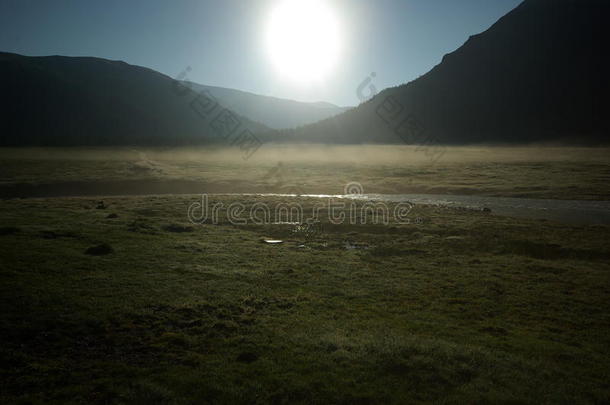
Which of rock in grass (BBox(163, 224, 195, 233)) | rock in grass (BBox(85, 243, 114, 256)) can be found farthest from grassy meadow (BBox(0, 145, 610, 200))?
rock in grass (BBox(85, 243, 114, 256))

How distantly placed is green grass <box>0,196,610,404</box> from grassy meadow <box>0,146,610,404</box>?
7 centimetres

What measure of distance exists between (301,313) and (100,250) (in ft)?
49.4

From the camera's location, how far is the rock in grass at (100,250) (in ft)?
85.4

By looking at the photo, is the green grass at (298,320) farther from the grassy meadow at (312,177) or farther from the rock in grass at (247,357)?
the grassy meadow at (312,177)

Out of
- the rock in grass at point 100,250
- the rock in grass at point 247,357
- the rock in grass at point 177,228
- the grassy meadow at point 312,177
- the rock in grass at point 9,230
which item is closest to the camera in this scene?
the rock in grass at point 247,357

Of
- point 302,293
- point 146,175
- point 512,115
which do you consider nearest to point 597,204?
point 302,293

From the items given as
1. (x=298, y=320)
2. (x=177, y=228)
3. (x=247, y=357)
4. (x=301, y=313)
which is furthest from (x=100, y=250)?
(x=247, y=357)

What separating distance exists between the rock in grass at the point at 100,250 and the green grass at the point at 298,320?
25.0 inches

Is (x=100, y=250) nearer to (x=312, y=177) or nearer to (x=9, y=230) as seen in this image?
(x=9, y=230)

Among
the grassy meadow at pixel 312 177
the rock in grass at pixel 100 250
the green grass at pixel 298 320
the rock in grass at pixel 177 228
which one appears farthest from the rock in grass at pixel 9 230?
the grassy meadow at pixel 312 177

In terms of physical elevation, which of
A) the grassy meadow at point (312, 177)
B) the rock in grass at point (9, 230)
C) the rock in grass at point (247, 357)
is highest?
the grassy meadow at point (312, 177)

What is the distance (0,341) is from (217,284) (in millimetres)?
9505

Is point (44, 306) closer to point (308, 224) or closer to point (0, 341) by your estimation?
point (0, 341)

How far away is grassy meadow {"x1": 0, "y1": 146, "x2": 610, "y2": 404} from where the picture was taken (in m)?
12.6
